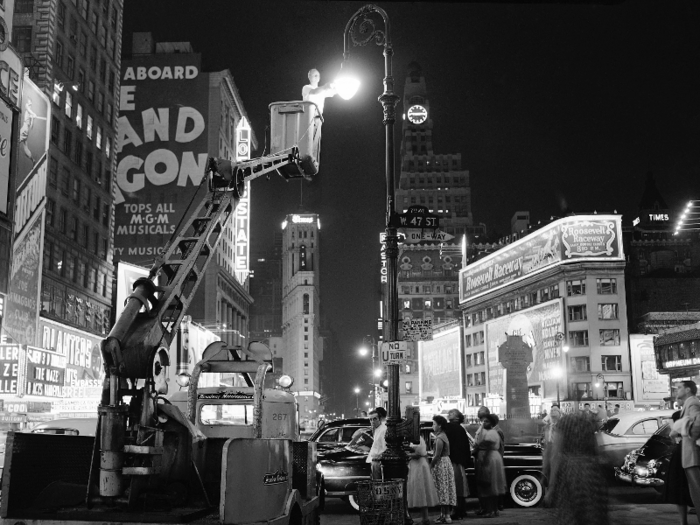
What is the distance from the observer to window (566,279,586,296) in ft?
259

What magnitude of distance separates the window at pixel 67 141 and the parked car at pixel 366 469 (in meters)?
41.7

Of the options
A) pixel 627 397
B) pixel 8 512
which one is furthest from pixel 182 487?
pixel 627 397

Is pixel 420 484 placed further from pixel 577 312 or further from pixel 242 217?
pixel 242 217

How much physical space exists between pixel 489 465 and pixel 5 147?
98.9 feet

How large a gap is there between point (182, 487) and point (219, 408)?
2.20 metres

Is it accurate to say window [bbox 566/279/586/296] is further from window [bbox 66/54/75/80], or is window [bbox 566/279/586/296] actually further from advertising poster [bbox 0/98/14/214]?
advertising poster [bbox 0/98/14/214]

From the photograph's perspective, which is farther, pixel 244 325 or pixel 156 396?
pixel 244 325

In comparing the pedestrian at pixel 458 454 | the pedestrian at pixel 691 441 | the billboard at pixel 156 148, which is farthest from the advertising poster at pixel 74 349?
the pedestrian at pixel 691 441

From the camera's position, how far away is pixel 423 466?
12914mm

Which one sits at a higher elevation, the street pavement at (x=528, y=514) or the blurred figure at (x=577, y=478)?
the blurred figure at (x=577, y=478)

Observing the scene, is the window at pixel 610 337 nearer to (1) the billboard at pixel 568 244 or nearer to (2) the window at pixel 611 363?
(2) the window at pixel 611 363

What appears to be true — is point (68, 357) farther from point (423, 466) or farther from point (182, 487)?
point (182, 487)

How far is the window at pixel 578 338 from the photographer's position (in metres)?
77.8

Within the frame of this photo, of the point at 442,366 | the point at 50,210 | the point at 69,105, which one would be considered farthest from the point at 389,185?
the point at 442,366
